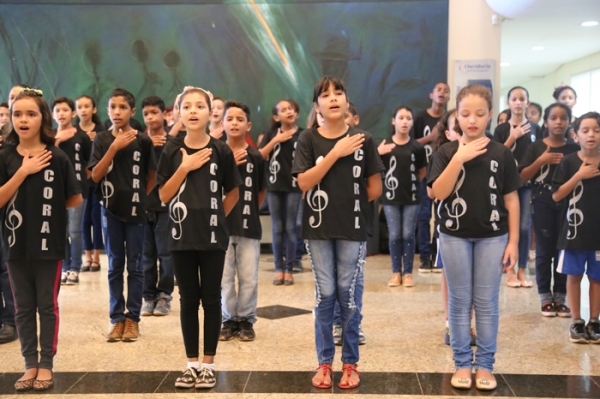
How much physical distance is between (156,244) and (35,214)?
1.63 metres

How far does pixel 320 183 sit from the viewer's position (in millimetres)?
3184

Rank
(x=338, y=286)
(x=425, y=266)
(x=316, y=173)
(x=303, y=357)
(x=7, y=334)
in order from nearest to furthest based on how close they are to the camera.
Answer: (x=316, y=173) → (x=338, y=286) → (x=303, y=357) → (x=7, y=334) → (x=425, y=266)

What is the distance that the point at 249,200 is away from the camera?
434 centimetres

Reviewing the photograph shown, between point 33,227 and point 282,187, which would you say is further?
point 282,187

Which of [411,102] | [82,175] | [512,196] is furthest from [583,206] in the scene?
[411,102]

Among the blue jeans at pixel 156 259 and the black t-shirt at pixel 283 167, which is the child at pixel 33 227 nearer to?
the blue jeans at pixel 156 259

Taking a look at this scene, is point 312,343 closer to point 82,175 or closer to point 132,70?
point 82,175

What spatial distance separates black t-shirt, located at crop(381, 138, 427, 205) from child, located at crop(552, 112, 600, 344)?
1.84 m

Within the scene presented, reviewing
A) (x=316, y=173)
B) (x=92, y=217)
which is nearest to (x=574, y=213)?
(x=316, y=173)

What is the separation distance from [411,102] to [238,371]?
17.7 feet

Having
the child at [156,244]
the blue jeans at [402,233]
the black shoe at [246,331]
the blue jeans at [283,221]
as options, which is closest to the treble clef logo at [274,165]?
the blue jeans at [283,221]

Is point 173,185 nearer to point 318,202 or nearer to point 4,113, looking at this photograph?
point 318,202

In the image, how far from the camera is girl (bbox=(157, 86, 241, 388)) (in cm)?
320

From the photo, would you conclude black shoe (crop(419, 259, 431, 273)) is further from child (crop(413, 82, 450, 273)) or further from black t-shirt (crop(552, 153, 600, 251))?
black t-shirt (crop(552, 153, 600, 251))
